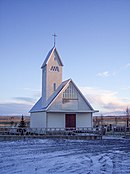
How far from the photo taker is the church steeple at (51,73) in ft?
106

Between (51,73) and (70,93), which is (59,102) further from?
(51,73)

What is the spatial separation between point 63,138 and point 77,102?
547 centimetres

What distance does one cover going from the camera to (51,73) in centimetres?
3250

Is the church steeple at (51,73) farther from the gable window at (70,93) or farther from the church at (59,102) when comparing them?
the gable window at (70,93)

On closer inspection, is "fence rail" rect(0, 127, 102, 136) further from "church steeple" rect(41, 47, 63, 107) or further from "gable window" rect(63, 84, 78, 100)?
"church steeple" rect(41, 47, 63, 107)

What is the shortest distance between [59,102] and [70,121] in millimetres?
2558

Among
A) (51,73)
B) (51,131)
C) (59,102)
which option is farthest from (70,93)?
(51,131)

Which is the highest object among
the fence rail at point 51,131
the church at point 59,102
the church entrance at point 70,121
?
the church at point 59,102

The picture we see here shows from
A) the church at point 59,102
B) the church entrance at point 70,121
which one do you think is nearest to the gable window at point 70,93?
the church at point 59,102

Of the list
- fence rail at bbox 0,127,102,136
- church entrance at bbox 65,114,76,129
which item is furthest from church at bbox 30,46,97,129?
fence rail at bbox 0,127,102,136

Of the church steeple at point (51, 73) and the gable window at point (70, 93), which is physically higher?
the church steeple at point (51, 73)

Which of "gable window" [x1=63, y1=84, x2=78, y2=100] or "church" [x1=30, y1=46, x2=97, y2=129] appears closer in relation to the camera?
"church" [x1=30, y1=46, x2=97, y2=129]

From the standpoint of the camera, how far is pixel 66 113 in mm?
31125

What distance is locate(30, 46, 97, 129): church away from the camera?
30375 mm
